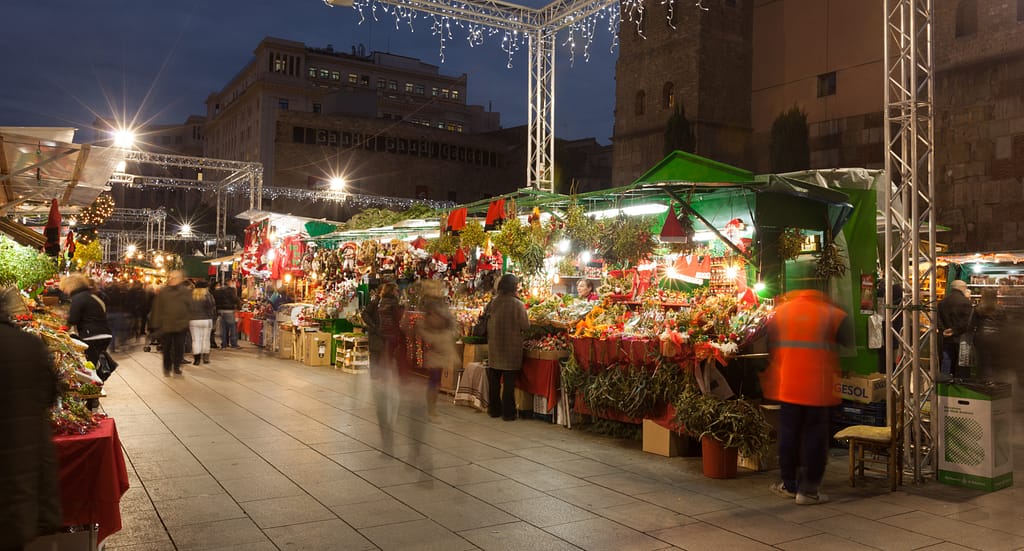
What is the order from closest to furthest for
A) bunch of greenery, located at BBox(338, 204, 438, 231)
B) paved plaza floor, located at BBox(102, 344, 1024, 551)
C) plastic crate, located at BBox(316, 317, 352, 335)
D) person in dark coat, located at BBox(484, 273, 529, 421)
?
paved plaza floor, located at BBox(102, 344, 1024, 551)
person in dark coat, located at BBox(484, 273, 529, 421)
bunch of greenery, located at BBox(338, 204, 438, 231)
plastic crate, located at BBox(316, 317, 352, 335)

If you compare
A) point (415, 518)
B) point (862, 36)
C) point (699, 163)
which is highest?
point (862, 36)

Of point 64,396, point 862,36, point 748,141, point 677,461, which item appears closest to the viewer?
point 64,396

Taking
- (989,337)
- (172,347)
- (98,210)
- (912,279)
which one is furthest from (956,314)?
(98,210)

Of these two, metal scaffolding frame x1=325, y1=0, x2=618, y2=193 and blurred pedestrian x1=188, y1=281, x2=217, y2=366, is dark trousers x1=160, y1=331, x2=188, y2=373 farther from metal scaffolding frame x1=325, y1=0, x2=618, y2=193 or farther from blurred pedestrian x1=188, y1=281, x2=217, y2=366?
metal scaffolding frame x1=325, y1=0, x2=618, y2=193

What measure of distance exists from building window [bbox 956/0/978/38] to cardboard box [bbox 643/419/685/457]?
A: 18.1 metres

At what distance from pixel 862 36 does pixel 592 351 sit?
748 inches

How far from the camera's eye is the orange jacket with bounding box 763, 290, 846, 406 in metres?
5.71

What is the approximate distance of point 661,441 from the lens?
7.24 metres

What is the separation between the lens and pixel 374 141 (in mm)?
46312

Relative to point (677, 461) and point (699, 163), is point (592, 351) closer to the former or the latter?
point (677, 461)

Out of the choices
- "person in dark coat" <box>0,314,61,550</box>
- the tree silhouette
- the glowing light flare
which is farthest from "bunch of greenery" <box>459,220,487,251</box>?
the tree silhouette

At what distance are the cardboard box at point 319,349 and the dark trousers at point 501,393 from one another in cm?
602

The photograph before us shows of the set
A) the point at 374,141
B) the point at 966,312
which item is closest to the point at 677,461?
the point at 966,312

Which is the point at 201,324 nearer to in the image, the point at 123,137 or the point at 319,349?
the point at 319,349
